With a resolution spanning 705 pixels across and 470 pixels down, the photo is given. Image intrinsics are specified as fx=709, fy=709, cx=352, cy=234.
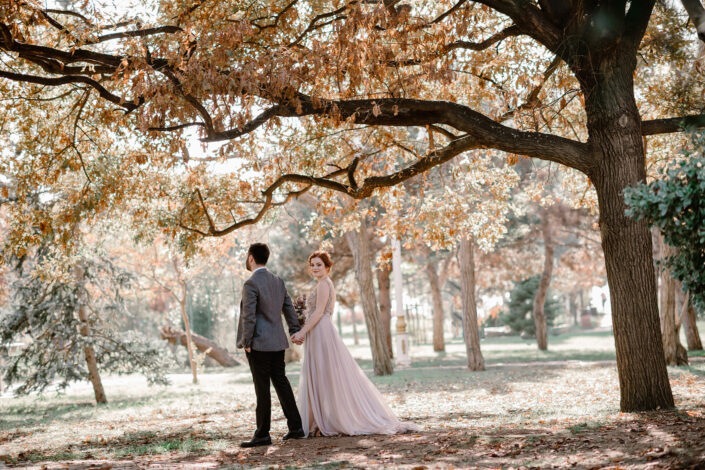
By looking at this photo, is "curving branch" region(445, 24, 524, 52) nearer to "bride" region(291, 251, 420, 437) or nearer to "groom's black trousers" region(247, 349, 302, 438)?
"bride" region(291, 251, 420, 437)

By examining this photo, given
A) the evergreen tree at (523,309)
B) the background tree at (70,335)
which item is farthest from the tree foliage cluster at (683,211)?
the evergreen tree at (523,309)

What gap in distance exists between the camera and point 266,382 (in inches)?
332

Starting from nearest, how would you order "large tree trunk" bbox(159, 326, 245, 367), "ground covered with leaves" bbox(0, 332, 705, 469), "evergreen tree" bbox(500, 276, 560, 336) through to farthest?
"ground covered with leaves" bbox(0, 332, 705, 469) → "large tree trunk" bbox(159, 326, 245, 367) → "evergreen tree" bbox(500, 276, 560, 336)

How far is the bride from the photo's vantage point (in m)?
8.75

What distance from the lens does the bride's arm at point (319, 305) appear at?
352 inches

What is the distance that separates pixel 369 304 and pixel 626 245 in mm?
12812

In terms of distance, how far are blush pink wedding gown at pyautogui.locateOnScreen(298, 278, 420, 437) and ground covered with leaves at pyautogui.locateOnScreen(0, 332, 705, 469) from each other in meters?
0.30

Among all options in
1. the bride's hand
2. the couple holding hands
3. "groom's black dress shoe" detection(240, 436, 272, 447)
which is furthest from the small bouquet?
"groom's black dress shoe" detection(240, 436, 272, 447)

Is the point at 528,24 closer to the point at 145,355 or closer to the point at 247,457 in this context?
the point at 247,457

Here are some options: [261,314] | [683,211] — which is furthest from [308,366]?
[683,211]

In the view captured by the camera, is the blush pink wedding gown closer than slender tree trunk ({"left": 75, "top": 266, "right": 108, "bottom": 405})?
Yes

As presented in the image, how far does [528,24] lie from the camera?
908 cm

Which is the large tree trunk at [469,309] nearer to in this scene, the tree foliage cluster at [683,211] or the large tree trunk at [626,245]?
the large tree trunk at [626,245]

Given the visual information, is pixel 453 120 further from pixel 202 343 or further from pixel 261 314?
pixel 202 343
